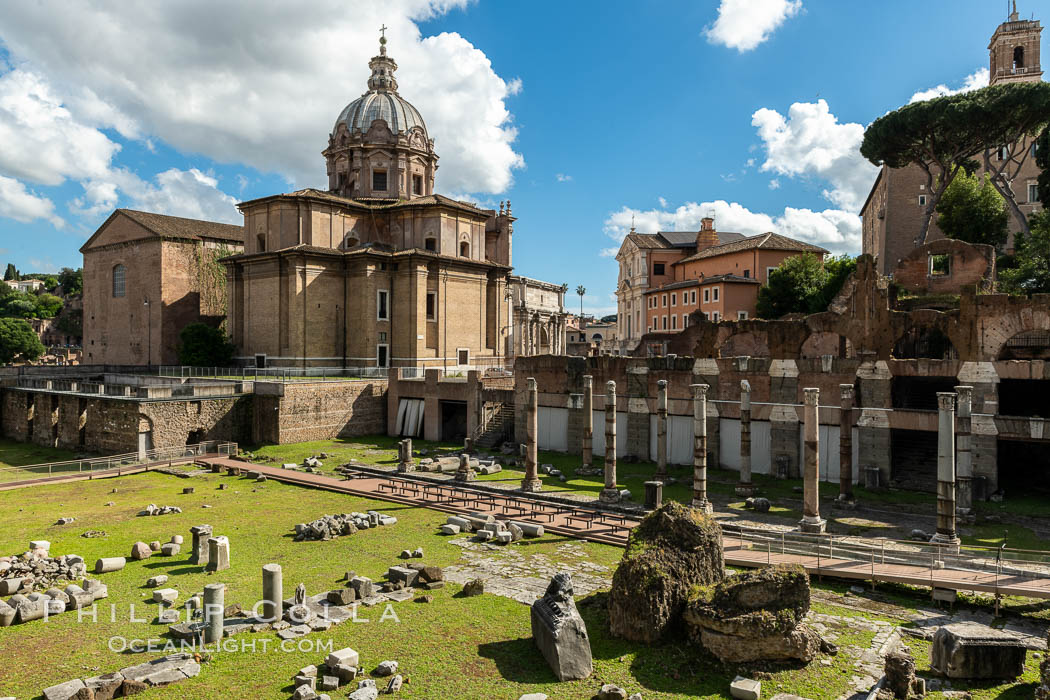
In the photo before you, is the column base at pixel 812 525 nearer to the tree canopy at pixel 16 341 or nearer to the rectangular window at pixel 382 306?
the rectangular window at pixel 382 306

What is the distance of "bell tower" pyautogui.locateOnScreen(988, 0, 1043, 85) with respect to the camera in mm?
58938

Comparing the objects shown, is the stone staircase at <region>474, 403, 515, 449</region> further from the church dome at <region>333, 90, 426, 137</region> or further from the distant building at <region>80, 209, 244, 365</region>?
the distant building at <region>80, 209, 244, 365</region>

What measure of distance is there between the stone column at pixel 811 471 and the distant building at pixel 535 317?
47.1 m

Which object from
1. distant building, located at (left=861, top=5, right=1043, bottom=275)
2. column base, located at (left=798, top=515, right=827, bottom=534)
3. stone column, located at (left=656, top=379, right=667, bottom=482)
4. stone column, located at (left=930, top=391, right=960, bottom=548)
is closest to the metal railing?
stone column, located at (left=656, top=379, right=667, bottom=482)

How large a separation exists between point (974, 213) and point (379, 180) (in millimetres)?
41550

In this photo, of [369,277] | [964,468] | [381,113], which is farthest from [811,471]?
[381,113]

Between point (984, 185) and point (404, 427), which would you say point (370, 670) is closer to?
point (404, 427)

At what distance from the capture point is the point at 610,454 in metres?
23.3

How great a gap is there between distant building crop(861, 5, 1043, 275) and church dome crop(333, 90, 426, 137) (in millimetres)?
38315

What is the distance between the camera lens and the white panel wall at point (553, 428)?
33.0 m

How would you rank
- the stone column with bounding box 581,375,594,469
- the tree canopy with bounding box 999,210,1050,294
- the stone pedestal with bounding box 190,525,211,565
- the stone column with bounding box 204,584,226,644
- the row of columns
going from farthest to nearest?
the tree canopy with bounding box 999,210,1050,294
the stone column with bounding box 581,375,594,469
the row of columns
the stone pedestal with bounding box 190,525,211,565
the stone column with bounding box 204,584,226,644

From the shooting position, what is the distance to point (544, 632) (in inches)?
424

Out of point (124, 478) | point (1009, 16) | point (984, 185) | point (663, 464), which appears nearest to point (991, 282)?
A: point (984, 185)

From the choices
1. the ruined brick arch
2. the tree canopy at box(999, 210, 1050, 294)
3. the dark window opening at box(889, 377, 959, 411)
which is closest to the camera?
the dark window opening at box(889, 377, 959, 411)
